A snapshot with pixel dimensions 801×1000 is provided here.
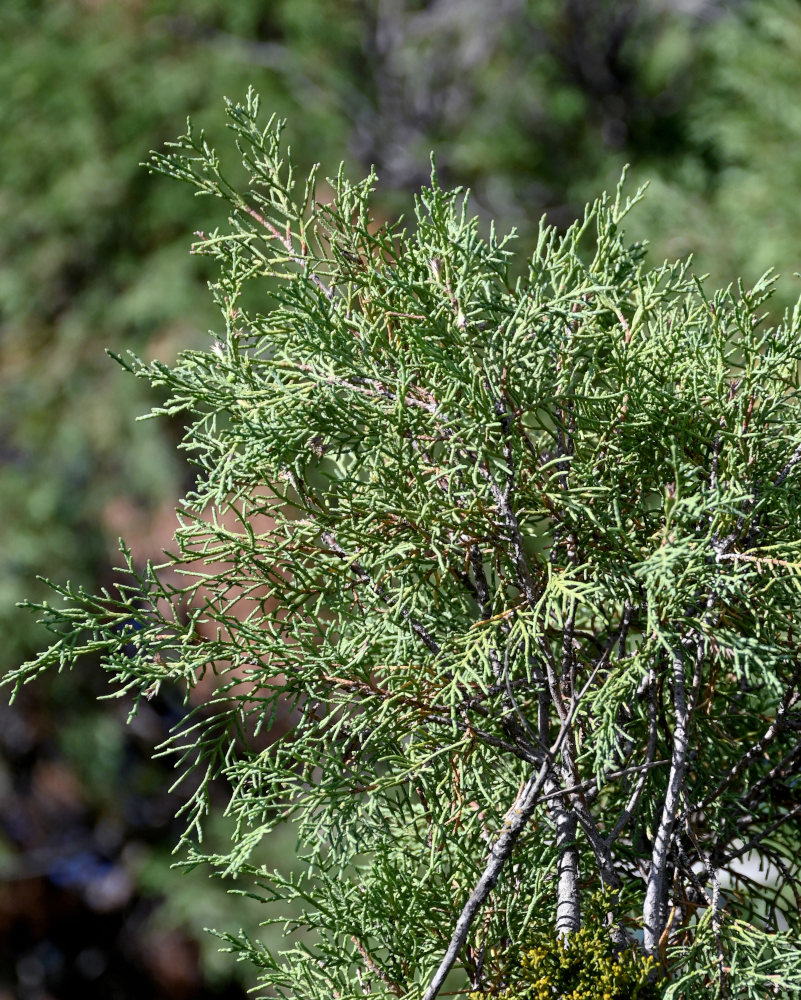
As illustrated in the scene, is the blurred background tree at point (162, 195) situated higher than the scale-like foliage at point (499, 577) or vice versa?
the blurred background tree at point (162, 195)

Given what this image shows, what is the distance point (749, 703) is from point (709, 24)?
4.69 m

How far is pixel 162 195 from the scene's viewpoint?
4527 millimetres

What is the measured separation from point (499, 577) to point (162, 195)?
4.13 m

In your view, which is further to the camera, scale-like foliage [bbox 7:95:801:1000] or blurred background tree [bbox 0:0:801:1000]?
blurred background tree [bbox 0:0:801:1000]

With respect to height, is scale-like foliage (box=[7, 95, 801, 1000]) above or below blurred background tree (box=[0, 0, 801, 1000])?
below

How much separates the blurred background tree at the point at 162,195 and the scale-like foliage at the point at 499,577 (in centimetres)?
294

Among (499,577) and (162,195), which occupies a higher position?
(162,195)

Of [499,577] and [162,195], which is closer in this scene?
[499,577]

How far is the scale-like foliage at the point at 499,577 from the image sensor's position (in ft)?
2.26

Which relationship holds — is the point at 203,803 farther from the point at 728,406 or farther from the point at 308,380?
the point at 728,406

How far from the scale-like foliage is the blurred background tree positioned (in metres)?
2.94

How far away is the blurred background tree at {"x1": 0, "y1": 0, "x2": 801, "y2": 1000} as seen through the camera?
13.0 feet

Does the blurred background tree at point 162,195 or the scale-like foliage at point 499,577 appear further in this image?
the blurred background tree at point 162,195

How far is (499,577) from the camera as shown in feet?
2.51
